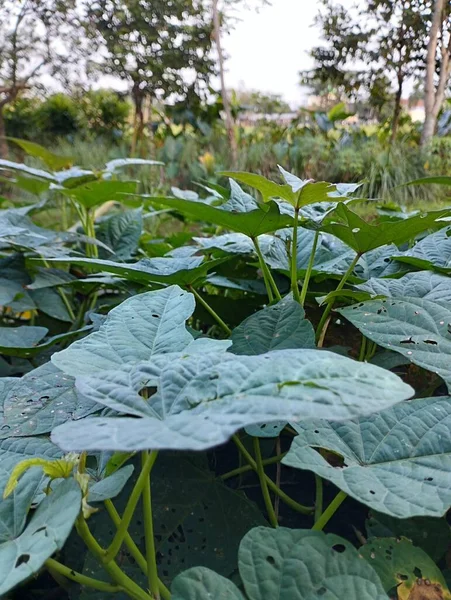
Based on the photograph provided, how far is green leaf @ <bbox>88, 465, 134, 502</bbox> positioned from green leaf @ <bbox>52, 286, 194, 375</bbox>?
0.25 ft

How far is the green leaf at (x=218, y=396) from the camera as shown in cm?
25

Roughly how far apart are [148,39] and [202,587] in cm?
707

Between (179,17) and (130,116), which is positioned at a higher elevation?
(179,17)

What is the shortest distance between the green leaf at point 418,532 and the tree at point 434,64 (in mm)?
5770

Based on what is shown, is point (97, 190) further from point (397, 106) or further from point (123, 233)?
point (397, 106)

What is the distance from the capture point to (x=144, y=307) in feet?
1.61

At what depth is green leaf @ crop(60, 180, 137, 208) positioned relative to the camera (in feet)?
3.09

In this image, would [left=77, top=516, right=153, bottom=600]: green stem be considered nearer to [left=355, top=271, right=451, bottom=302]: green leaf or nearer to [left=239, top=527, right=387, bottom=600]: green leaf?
[left=239, top=527, right=387, bottom=600]: green leaf

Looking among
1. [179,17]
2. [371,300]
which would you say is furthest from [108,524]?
[179,17]

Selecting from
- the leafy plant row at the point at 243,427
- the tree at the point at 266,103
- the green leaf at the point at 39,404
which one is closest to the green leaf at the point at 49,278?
the leafy plant row at the point at 243,427

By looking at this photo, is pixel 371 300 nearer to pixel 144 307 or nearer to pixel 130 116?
pixel 144 307

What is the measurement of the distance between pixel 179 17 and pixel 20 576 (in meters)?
7.19

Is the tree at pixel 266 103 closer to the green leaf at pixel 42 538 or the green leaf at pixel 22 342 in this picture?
the green leaf at pixel 22 342

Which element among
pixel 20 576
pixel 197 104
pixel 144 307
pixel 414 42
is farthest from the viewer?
pixel 197 104
